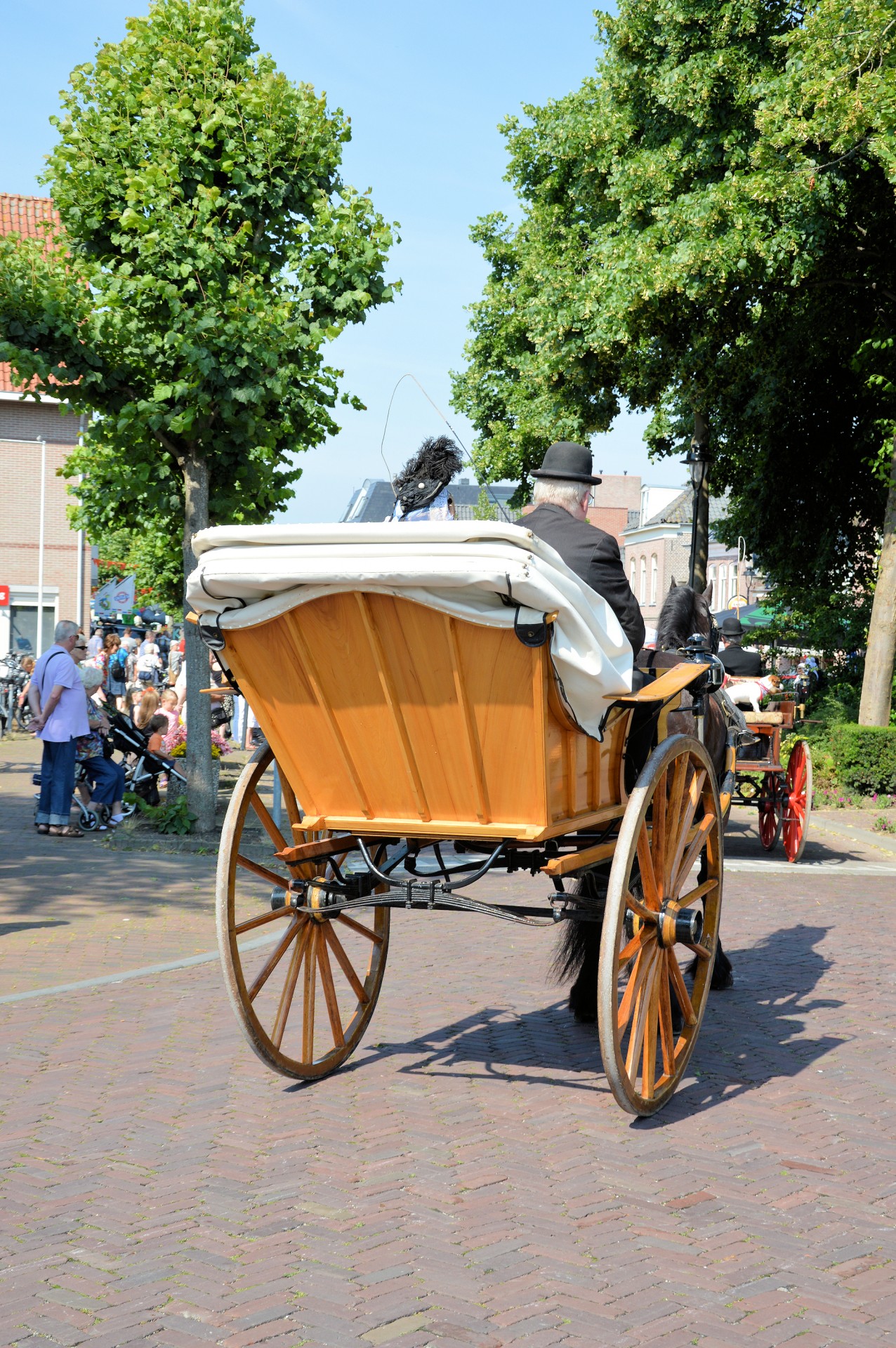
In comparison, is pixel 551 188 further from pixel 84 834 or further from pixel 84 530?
pixel 84 834

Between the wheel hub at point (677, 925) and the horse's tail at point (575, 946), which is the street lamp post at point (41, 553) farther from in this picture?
the wheel hub at point (677, 925)

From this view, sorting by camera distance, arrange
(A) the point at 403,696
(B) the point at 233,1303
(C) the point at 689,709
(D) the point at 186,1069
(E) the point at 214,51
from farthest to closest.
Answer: (E) the point at 214,51 < (C) the point at 689,709 < (D) the point at 186,1069 < (A) the point at 403,696 < (B) the point at 233,1303

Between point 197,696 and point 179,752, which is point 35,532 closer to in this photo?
point 179,752

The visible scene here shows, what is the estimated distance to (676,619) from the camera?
6809 millimetres

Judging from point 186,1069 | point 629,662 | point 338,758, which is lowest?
point 186,1069

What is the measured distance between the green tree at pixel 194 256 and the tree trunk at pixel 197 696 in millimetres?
20

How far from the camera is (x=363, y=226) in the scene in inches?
465

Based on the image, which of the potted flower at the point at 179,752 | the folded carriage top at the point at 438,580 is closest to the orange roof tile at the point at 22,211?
the potted flower at the point at 179,752

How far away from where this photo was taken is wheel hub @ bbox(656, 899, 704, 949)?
472cm

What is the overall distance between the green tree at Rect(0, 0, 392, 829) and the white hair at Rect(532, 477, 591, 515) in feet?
21.4

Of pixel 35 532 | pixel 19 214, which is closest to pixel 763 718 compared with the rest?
pixel 35 532

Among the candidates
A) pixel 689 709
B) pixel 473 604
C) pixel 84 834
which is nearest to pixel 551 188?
pixel 84 834

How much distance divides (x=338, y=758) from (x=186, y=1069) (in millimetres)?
1584

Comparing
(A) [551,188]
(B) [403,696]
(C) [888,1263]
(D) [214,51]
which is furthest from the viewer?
(A) [551,188]
